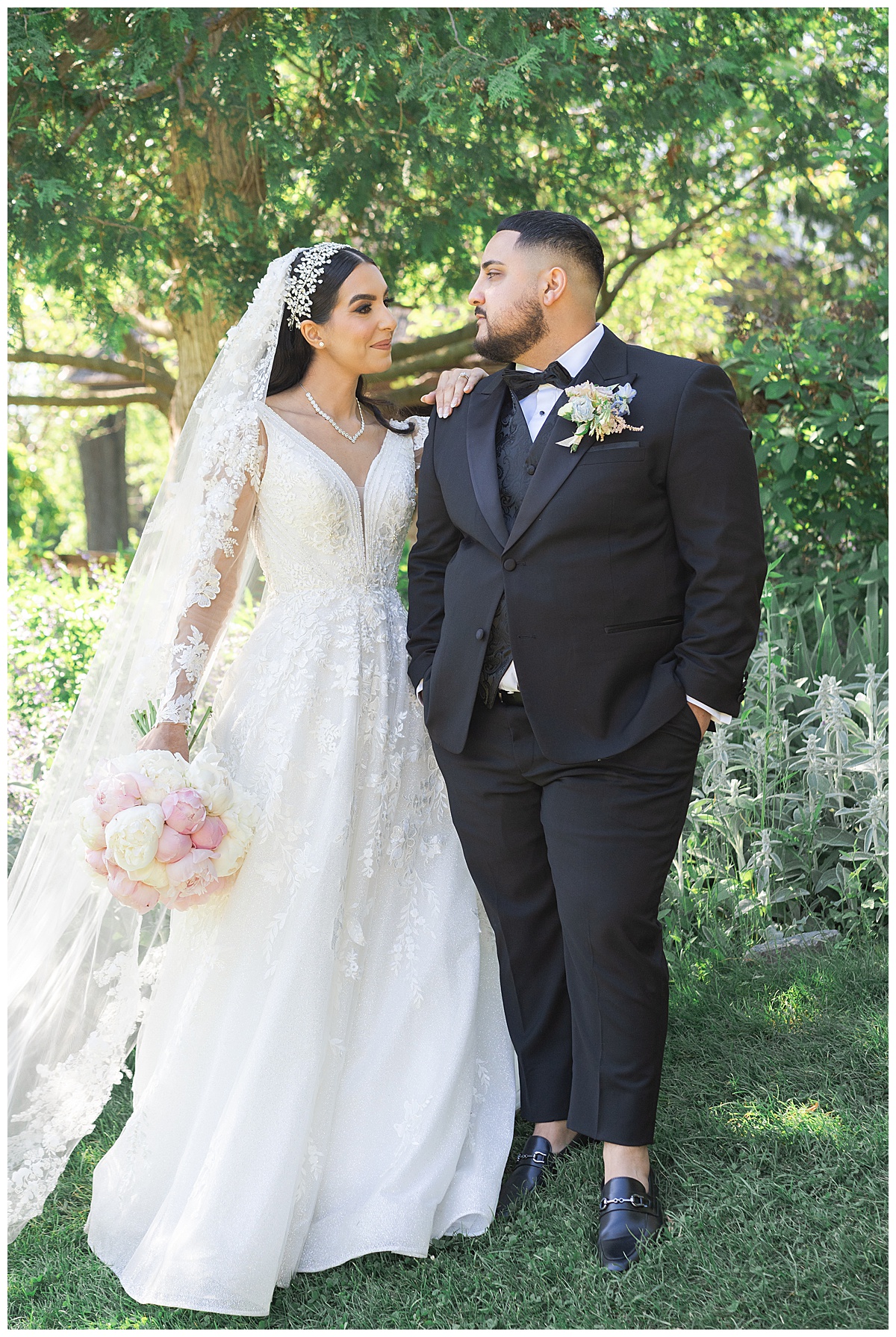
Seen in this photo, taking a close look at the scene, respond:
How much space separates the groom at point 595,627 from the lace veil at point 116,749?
25.0 inches

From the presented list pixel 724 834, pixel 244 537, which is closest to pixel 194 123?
pixel 244 537

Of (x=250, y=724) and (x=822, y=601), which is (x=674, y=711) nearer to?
(x=250, y=724)

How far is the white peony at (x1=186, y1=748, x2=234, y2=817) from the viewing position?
2.80 metres

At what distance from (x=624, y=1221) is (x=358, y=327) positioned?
243 cm

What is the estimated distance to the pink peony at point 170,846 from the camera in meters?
2.70

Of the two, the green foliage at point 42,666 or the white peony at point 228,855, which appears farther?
the green foliage at point 42,666

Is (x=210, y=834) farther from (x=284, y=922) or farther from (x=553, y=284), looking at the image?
(x=553, y=284)

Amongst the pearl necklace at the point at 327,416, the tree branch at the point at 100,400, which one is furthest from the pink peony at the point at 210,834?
the tree branch at the point at 100,400

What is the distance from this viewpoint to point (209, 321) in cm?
626

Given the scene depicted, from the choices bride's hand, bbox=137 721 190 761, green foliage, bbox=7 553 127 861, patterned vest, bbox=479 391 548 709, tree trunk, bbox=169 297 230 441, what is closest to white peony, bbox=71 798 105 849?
bride's hand, bbox=137 721 190 761

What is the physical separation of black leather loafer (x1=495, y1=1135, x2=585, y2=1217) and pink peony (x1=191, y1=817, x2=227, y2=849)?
1.18 metres

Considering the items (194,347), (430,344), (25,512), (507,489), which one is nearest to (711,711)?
(507,489)

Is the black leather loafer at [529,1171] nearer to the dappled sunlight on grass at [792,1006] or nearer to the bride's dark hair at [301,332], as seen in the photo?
the dappled sunlight on grass at [792,1006]

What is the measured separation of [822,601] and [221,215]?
3485mm
